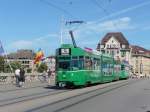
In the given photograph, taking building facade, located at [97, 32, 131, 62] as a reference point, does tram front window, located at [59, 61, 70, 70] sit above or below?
below

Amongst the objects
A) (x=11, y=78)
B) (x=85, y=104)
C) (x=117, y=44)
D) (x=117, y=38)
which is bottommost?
(x=85, y=104)

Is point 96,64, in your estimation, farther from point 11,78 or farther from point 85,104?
point 85,104

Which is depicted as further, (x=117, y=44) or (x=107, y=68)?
(x=117, y=44)

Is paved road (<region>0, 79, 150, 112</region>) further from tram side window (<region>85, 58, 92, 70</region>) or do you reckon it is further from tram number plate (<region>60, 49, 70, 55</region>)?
tram side window (<region>85, 58, 92, 70</region>)

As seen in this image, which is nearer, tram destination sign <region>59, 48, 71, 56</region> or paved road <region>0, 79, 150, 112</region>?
paved road <region>0, 79, 150, 112</region>

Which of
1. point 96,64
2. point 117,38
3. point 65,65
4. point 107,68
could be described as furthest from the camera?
point 117,38

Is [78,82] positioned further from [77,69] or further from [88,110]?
[88,110]

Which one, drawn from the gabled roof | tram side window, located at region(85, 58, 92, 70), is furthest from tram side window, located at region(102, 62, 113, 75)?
the gabled roof

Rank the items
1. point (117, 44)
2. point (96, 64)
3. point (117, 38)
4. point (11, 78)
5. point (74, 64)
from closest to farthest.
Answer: point (74, 64)
point (96, 64)
point (11, 78)
point (117, 44)
point (117, 38)

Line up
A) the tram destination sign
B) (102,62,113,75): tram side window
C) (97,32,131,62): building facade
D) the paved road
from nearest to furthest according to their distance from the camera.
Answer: the paved road → the tram destination sign → (102,62,113,75): tram side window → (97,32,131,62): building facade

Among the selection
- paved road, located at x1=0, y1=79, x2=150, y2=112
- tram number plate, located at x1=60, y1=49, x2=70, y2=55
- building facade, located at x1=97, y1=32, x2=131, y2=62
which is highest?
building facade, located at x1=97, y1=32, x2=131, y2=62

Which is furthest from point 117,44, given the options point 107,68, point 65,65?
point 65,65

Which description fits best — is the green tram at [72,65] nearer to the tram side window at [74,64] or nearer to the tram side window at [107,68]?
the tram side window at [74,64]

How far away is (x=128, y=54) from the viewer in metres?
183
